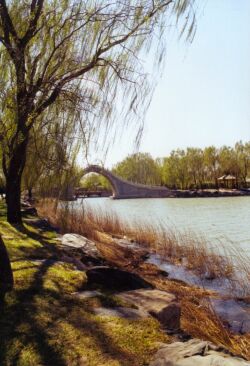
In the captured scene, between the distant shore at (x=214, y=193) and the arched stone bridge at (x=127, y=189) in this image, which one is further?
the arched stone bridge at (x=127, y=189)

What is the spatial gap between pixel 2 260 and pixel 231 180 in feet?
199

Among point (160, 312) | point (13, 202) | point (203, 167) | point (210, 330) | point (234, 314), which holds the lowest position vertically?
point (234, 314)

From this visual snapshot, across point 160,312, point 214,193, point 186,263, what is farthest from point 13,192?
point 214,193

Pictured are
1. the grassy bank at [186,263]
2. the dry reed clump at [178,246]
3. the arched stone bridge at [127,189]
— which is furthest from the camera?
the arched stone bridge at [127,189]

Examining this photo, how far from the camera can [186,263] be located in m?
10.9

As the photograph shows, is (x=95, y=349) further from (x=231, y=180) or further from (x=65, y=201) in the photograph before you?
(x=231, y=180)

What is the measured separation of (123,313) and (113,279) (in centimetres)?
111

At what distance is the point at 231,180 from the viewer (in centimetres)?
6231

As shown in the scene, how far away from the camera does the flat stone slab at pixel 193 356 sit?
251cm

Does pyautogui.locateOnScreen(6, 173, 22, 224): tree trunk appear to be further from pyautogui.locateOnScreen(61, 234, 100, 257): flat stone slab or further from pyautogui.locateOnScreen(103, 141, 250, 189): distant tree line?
pyautogui.locateOnScreen(103, 141, 250, 189): distant tree line

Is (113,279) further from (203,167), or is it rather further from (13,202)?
(203,167)

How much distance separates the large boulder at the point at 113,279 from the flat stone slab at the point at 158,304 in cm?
27

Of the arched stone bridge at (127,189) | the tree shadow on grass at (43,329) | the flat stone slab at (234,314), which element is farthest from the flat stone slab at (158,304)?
the arched stone bridge at (127,189)

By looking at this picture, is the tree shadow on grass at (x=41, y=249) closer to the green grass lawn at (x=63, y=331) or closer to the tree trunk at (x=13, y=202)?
the tree trunk at (x=13, y=202)
